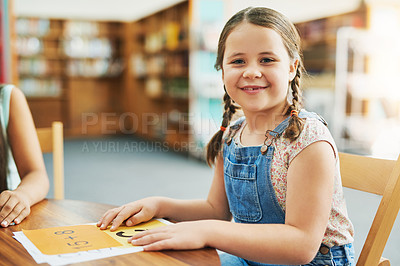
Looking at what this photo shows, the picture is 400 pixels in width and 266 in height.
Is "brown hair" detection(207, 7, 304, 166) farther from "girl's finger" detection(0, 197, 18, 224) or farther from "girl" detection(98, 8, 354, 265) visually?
"girl's finger" detection(0, 197, 18, 224)

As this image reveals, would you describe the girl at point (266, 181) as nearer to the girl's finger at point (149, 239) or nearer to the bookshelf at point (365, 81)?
the girl's finger at point (149, 239)

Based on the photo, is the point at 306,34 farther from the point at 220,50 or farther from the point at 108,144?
the point at 220,50

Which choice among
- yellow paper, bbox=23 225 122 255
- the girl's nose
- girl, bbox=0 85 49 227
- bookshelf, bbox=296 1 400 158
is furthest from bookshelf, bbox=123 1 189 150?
yellow paper, bbox=23 225 122 255

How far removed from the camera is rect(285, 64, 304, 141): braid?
86 centimetres

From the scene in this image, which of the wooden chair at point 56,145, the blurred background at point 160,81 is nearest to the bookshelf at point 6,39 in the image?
the blurred background at point 160,81

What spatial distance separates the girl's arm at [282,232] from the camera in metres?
0.73

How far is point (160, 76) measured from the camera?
21.5ft

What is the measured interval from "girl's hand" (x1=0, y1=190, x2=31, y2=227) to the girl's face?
0.55 meters

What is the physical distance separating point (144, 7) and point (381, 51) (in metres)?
5.33

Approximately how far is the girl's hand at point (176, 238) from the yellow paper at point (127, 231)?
0.9 inches

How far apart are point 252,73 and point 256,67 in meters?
0.02

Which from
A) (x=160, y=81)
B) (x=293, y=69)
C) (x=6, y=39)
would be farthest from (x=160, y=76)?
(x=293, y=69)

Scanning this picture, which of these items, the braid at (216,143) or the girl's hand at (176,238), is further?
the braid at (216,143)

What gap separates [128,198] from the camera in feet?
11.3
